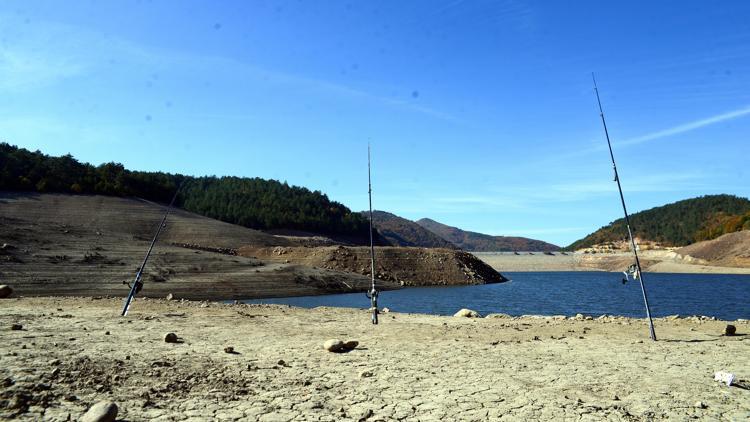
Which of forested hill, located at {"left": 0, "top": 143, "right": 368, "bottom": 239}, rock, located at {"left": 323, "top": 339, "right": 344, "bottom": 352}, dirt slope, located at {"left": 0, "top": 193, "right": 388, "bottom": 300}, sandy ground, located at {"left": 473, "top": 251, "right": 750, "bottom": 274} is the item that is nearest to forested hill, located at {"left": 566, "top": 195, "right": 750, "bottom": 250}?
sandy ground, located at {"left": 473, "top": 251, "right": 750, "bottom": 274}

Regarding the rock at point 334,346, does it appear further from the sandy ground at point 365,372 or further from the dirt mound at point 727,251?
the dirt mound at point 727,251

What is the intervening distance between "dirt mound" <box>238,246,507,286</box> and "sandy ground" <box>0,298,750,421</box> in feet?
175

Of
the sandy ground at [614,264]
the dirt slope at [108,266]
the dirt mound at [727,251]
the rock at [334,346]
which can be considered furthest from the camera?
the sandy ground at [614,264]

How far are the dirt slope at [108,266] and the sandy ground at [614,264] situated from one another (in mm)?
95367

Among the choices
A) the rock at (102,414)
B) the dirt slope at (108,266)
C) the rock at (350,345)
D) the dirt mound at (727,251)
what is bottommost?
the rock at (102,414)

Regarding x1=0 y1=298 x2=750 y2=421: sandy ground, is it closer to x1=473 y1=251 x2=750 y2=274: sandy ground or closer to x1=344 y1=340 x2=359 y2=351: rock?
x1=344 y1=340 x2=359 y2=351: rock

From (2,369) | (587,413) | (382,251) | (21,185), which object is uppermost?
(21,185)

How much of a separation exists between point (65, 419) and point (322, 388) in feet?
14.1

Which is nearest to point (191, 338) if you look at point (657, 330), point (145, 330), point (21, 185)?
point (145, 330)

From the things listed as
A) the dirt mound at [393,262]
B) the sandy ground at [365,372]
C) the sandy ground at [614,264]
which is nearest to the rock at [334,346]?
the sandy ground at [365,372]

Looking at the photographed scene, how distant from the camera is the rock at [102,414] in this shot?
716 centimetres

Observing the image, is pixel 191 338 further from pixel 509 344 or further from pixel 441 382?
pixel 509 344

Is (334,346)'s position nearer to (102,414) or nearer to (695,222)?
(102,414)

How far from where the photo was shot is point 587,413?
337 inches
